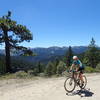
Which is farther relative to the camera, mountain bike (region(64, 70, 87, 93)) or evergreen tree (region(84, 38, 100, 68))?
evergreen tree (region(84, 38, 100, 68))

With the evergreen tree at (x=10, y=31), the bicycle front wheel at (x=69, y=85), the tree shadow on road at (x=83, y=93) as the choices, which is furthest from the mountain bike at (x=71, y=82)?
the evergreen tree at (x=10, y=31)

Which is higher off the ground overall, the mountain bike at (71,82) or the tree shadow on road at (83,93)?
the mountain bike at (71,82)

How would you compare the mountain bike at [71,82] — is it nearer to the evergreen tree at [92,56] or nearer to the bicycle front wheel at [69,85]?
the bicycle front wheel at [69,85]

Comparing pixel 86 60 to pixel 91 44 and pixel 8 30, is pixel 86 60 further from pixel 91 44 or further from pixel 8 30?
pixel 8 30

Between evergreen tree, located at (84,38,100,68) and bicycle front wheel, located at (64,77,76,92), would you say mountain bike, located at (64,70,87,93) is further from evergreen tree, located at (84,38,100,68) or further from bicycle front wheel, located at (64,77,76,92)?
evergreen tree, located at (84,38,100,68)

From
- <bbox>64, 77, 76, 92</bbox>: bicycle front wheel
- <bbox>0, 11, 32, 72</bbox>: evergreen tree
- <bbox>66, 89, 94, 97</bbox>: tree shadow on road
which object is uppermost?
<bbox>0, 11, 32, 72</bbox>: evergreen tree

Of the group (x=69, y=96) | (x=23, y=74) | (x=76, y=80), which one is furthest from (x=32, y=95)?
(x=23, y=74)

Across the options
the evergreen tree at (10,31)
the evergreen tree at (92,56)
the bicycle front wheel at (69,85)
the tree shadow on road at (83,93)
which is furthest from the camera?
the evergreen tree at (92,56)

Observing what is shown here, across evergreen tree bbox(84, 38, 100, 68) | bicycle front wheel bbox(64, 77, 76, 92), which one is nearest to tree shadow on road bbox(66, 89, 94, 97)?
bicycle front wheel bbox(64, 77, 76, 92)

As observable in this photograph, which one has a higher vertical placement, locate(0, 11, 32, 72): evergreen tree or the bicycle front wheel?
locate(0, 11, 32, 72): evergreen tree

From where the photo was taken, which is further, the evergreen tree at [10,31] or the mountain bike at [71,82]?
the evergreen tree at [10,31]

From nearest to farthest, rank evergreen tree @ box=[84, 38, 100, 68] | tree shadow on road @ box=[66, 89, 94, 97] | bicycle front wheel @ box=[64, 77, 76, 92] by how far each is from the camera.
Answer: tree shadow on road @ box=[66, 89, 94, 97], bicycle front wheel @ box=[64, 77, 76, 92], evergreen tree @ box=[84, 38, 100, 68]

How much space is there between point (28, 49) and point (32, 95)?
1566 centimetres

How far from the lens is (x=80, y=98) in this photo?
976cm
